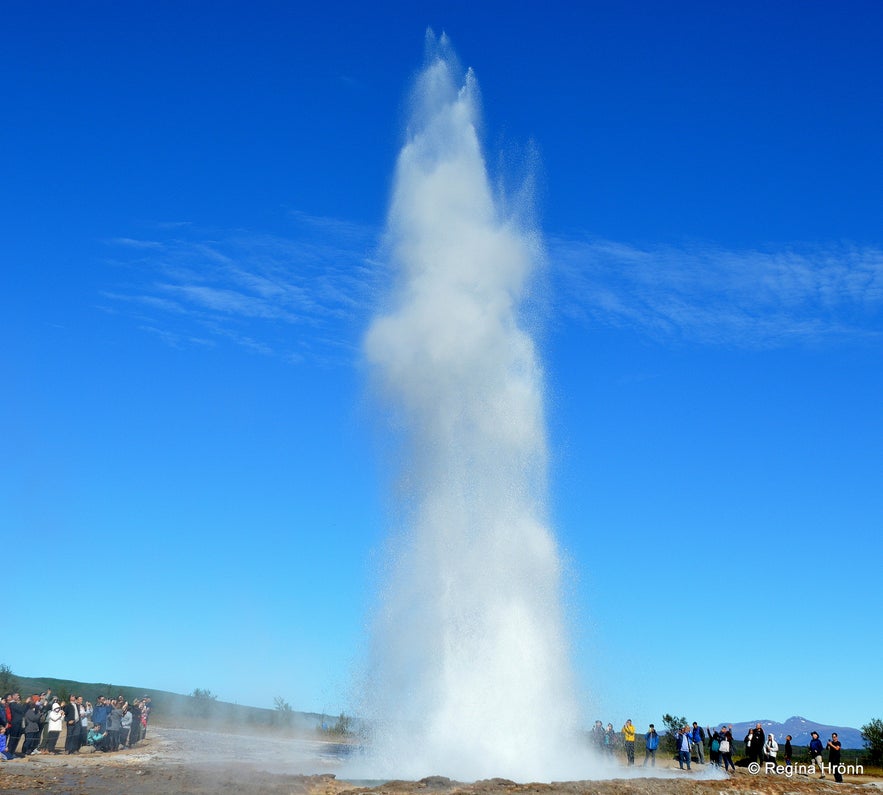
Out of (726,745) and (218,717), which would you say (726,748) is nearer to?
(726,745)

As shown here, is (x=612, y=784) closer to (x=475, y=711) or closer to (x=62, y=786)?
(x=475, y=711)

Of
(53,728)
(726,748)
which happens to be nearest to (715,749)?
(726,748)

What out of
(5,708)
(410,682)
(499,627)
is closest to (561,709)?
(499,627)

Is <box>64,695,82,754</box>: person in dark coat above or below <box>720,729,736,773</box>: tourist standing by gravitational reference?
below

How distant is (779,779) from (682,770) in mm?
5594

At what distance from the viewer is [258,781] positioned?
20531 mm

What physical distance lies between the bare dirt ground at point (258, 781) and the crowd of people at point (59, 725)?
0.65 meters

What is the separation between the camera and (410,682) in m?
25.5

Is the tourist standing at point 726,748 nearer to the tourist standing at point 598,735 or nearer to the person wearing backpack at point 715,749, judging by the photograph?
the person wearing backpack at point 715,749

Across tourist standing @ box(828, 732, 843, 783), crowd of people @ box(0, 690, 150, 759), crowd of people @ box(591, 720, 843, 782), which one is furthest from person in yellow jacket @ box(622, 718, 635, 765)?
crowd of people @ box(0, 690, 150, 759)

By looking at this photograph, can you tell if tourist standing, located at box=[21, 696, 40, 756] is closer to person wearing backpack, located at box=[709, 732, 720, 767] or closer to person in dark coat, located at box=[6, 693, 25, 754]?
person in dark coat, located at box=[6, 693, 25, 754]

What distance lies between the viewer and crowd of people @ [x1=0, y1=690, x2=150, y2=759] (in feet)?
86.5

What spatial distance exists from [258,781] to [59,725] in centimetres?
1134

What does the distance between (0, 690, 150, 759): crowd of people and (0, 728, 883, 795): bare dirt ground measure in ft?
2.13
